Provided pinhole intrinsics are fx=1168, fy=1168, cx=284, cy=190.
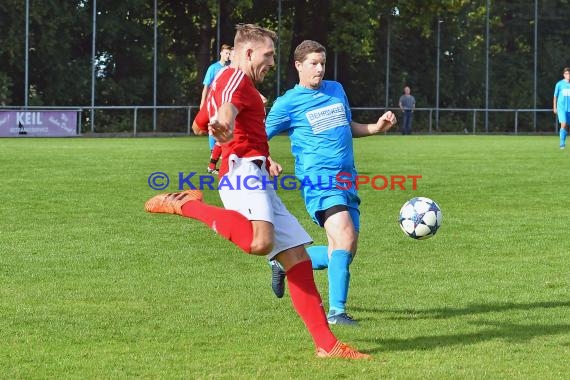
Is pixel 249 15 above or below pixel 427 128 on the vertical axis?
above

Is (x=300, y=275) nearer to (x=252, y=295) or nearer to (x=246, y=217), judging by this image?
(x=246, y=217)

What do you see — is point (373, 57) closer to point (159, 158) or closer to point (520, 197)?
point (159, 158)

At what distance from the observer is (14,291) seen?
783 centimetres

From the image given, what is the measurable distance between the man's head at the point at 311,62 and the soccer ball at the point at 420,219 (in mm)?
1223

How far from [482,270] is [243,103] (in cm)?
385

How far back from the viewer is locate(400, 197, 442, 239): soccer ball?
26.7ft

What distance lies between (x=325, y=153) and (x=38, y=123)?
2847 cm

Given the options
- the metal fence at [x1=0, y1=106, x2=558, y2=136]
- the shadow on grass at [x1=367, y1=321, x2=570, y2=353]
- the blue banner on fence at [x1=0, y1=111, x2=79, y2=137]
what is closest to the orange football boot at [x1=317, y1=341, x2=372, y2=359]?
the shadow on grass at [x1=367, y1=321, x2=570, y2=353]

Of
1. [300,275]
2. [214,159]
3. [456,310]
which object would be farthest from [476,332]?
[214,159]

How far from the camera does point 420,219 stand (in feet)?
26.7

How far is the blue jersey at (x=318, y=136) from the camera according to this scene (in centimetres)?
733

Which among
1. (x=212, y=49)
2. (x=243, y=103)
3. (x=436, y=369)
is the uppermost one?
(x=212, y=49)

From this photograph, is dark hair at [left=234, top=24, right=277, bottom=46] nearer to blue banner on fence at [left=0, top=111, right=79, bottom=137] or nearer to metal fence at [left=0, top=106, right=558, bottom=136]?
blue banner on fence at [left=0, top=111, right=79, bottom=137]

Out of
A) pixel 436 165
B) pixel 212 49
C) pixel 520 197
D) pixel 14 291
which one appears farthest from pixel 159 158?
pixel 212 49
